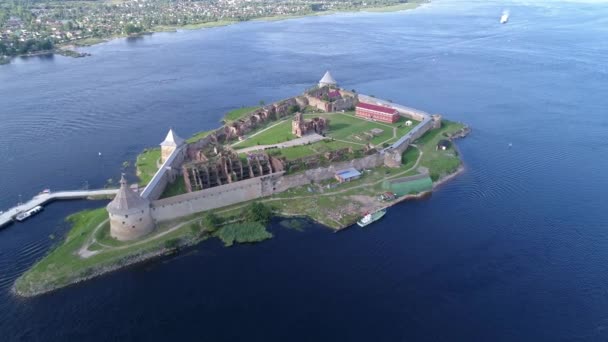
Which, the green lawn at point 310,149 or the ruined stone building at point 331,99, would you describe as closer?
the green lawn at point 310,149

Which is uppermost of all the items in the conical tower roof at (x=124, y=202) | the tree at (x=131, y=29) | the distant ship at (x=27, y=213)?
the tree at (x=131, y=29)

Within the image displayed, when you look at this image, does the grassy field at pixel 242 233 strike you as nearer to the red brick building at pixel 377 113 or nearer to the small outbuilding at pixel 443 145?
the small outbuilding at pixel 443 145

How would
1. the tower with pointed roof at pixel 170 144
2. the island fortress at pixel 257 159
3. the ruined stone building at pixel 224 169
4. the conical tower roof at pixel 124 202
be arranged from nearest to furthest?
the conical tower roof at pixel 124 202
the island fortress at pixel 257 159
the ruined stone building at pixel 224 169
the tower with pointed roof at pixel 170 144

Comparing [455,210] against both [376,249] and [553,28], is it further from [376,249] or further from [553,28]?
[553,28]

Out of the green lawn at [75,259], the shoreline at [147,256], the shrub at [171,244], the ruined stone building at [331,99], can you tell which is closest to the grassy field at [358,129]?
the ruined stone building at [331,99]

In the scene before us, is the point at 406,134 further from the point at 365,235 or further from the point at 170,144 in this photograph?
the point at 170,144

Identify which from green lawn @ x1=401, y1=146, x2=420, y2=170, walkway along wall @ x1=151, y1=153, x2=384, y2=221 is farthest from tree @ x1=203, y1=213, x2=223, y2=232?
green lawn @ x1=401, y1=146, x2=420, y2=170

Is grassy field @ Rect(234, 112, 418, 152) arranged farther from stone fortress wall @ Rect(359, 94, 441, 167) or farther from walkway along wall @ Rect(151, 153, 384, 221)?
walkway along wall @ Rect(151, 153, 384, 221)

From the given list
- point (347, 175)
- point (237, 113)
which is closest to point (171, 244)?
point (347, 175)
